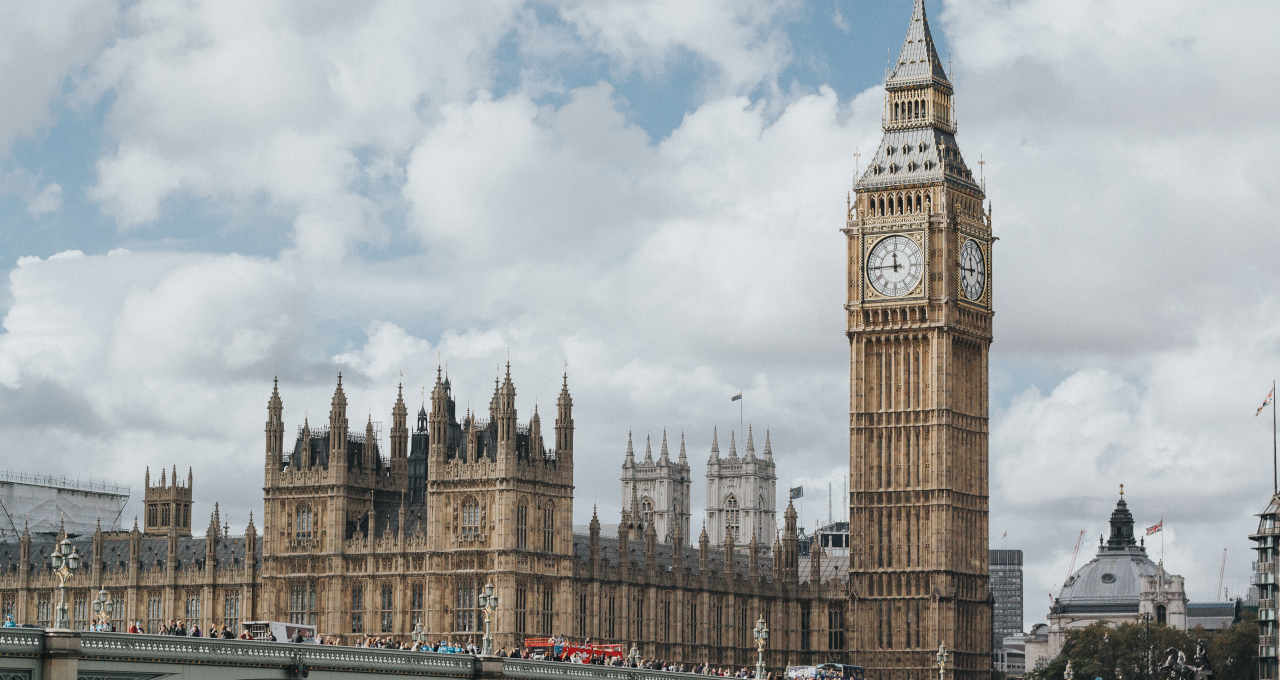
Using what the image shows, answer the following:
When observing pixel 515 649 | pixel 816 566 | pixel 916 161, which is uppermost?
pixel 916 161

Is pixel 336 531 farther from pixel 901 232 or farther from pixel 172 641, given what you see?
pixel 172 641

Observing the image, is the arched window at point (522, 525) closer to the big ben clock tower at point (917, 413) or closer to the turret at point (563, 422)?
the turret at point (563, 422)

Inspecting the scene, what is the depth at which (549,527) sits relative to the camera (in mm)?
141000

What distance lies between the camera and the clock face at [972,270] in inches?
6309

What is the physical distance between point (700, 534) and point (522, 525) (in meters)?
20.9

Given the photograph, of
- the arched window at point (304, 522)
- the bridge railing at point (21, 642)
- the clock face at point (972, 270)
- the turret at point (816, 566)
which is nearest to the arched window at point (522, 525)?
the arched window at point (304, 522)

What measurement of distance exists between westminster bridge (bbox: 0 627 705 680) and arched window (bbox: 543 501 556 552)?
145 ft

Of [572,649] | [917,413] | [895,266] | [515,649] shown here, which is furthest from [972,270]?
[515,649]

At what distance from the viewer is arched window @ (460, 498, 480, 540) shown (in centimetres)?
13975

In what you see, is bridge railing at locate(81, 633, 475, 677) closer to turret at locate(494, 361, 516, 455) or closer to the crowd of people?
the crowd of people

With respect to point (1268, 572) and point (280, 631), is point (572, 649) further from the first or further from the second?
point (1268, 572)

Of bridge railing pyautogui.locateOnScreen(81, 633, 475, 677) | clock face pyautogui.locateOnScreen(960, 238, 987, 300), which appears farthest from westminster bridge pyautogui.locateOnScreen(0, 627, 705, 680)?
clock face pyautogui.locateOnScreen(960, 238, 987, 300)

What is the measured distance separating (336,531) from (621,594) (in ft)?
54.7

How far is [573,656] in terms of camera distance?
359 ft
